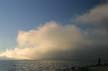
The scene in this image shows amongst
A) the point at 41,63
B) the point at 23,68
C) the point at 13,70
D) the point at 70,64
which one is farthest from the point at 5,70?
the point at 70,64

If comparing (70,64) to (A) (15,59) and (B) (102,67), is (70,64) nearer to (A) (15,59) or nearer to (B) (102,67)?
(B) (102,67)

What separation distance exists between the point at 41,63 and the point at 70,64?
800 mm

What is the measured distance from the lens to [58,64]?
4852 mm

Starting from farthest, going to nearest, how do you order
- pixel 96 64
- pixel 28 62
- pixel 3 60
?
pixel 96 64
pixel 28 62
pixel 3 60

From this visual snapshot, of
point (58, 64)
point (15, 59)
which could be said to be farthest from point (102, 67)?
point (15, 59)

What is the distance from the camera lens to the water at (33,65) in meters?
4.53

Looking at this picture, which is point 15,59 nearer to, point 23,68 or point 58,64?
point 23,68

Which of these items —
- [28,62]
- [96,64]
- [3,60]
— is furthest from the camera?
[96,64]

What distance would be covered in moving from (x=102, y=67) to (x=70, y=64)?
2.62ft

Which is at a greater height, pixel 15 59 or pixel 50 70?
pixel 15 59

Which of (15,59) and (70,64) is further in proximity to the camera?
(70,64)

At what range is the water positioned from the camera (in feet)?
14.8

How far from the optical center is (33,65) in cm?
469

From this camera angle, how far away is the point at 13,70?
4562 millimetres
